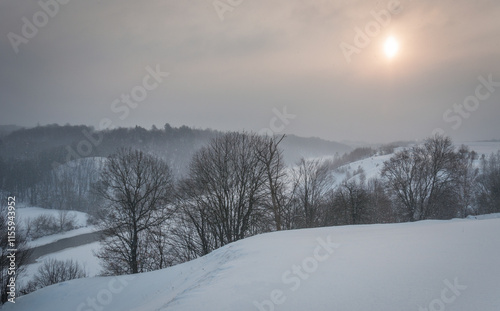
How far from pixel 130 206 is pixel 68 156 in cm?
12519

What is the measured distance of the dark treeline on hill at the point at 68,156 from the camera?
88.6 m

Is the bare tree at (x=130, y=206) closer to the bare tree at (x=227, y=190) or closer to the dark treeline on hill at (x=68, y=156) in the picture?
the bare tree at (x=227, y=190)

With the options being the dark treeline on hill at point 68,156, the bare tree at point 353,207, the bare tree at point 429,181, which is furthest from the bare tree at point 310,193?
the dark treeline on hill at point 68,156

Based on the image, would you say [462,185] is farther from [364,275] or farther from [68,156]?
[68,156]

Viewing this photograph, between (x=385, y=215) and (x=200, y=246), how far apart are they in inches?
948

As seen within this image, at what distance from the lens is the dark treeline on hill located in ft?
291

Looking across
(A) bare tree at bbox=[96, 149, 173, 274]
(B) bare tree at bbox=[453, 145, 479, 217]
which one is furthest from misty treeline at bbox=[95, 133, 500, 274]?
(B) bare tree at bbox=[453, 145, 479, 217]

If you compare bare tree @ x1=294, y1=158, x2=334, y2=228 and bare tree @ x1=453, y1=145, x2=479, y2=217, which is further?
bare tree @ x1=453, y1=145, x2=479, y2=217

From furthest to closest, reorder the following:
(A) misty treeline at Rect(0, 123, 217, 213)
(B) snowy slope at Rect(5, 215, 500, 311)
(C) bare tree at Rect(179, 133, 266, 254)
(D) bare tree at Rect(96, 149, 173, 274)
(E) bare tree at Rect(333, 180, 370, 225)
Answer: (A) misty treeline at Rect(0, 123, 217, 213), (E) bare tree at Rect(333, 180, 370, 225), (C) bare tree at Rect(179, 133, 266, 254), (D) bare tree at Rect(96, 149, 173, 274), (B) snowy slope at Rect(5, 215, 500, 311)

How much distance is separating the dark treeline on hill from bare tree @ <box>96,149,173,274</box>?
3924 centimetres

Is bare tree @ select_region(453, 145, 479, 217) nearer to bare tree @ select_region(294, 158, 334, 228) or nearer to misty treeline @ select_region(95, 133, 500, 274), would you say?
misty treeline @ select_region(95, 133, 500, 274)

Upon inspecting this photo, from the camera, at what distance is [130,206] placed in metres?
18.2

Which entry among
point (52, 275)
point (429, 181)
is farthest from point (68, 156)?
point (429, 181)

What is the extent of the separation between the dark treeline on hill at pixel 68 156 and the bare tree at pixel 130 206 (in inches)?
1545
